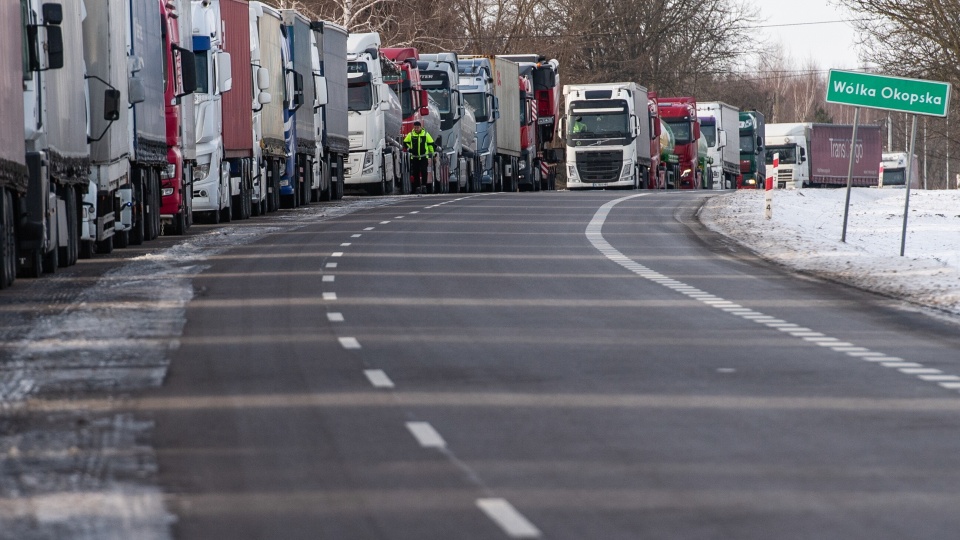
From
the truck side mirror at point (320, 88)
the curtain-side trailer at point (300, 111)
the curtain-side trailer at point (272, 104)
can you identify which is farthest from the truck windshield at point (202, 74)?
the truck side mirror at point (320, 88)

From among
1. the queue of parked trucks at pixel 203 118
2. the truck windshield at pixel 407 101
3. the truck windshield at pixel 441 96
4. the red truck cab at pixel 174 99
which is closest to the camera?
the queue of parked trucks at pixel 203 118

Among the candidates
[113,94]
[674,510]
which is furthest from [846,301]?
[674,510]

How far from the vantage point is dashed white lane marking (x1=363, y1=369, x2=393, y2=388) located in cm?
1130

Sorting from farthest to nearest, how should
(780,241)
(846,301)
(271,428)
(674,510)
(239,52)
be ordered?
1. (239,52)
2. (780,241)
3. (846,301)
4. (271,428)
5. (674,510)

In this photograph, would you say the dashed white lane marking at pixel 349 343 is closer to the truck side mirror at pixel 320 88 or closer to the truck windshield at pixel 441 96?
the truck side mirror at pixel 320 88

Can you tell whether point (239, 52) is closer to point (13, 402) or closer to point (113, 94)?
point (113, 94)

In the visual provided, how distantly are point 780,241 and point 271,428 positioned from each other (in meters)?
19.2

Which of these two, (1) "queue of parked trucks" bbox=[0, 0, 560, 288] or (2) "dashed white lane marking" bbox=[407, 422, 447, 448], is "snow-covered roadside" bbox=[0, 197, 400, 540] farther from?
(1) "queue of parked trucks" bbox=[0, 0, 560, 288]

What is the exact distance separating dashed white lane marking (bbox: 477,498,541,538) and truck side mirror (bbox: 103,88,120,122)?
16.7m

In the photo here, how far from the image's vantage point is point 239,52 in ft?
115

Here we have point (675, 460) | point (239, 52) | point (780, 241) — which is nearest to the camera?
point (675, 460)

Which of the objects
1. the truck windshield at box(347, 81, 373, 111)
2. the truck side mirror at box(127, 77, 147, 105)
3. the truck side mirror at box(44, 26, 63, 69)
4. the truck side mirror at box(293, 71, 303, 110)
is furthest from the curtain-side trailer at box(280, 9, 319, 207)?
the truck side mirror at box(44, 26, 63, 69)

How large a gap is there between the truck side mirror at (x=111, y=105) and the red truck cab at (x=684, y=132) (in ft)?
156

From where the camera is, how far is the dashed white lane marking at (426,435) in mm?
9008
